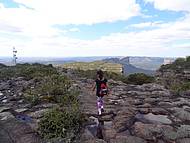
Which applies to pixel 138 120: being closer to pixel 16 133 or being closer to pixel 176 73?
pixel 16 133

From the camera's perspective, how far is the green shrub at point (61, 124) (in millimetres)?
9094

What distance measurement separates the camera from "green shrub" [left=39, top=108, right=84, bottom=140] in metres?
9.09

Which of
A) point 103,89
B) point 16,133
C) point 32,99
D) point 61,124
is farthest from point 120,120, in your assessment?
point 32,99


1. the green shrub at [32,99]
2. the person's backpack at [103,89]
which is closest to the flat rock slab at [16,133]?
the green shrub at [32,99]

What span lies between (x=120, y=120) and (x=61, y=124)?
2.36 meters

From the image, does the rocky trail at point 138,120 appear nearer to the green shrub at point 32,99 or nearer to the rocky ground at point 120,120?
the rocky ground at point 120,120

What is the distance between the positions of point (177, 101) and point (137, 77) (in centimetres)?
1253

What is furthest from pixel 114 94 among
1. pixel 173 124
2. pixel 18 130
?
pixel 18 130

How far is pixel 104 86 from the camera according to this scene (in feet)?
40.1

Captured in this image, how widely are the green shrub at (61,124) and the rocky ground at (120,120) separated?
286mm

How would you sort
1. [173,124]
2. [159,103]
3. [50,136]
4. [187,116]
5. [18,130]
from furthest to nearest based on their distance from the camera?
[159,103] → [187,116] → [173,124] → [18,130] → [50,136]

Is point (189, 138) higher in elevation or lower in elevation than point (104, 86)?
lower

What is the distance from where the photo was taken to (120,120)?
429 inches

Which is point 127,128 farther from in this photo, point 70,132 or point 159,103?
point 159,103
